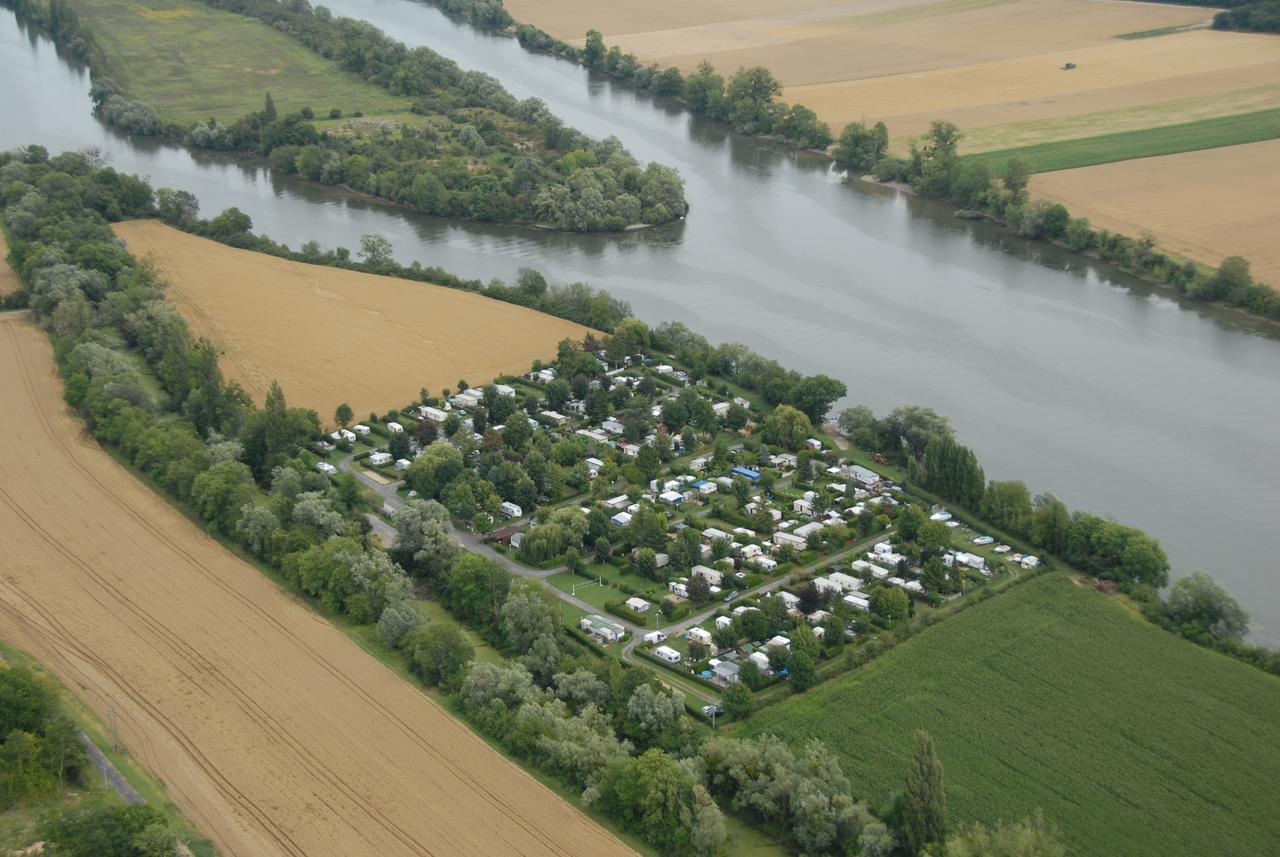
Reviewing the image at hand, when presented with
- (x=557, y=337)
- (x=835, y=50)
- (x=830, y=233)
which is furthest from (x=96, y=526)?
(x=835, y=50)

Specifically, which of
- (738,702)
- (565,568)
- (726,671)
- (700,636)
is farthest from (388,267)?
(738,702)

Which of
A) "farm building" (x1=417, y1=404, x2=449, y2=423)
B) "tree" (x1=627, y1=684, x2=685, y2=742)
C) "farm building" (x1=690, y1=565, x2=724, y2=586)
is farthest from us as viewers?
"farm building" (x1=417, y1=404, x2=449, y2=423)

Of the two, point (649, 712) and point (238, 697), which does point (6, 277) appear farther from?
point (649, 712)

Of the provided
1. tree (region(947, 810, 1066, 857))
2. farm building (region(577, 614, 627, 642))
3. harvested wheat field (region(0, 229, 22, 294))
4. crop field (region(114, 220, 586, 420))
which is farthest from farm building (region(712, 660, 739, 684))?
harvested wheat field (region(0, 229, 22, 294))

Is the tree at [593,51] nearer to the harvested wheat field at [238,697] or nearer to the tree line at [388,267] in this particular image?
the tree line at [388,267]

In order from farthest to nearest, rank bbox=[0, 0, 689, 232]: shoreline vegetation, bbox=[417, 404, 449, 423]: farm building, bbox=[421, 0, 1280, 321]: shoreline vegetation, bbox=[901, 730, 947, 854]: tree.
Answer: bbox=[0, 0, 689, 232]: shoreline vegetation < bbox=[421, 0, 1280, 321]: shoreline vegetation < bbox=[417, 404, 449, 423]: farm building < bbox=[901, 730, 947, 854]: tree

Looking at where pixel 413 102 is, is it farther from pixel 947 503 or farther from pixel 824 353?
pixel 947 503

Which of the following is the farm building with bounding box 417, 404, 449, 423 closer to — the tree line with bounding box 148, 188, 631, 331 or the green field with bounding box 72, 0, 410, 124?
the tree line with bounding box 148, 188, 631, 331
